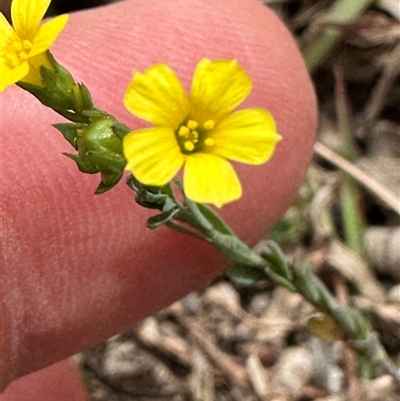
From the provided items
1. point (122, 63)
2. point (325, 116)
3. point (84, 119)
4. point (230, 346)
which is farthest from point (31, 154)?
point (325, 116)

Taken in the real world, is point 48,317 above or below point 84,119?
below

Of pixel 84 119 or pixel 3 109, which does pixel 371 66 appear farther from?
pixel 84 119

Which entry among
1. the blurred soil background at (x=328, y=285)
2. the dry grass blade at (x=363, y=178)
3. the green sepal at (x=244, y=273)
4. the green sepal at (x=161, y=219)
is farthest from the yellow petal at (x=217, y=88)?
the dry grass blade at (x=363, y=178)

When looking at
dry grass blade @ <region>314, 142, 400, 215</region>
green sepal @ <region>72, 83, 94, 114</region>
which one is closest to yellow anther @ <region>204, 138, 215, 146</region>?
green sepal @ <region>72, 83, 94, 114</region>

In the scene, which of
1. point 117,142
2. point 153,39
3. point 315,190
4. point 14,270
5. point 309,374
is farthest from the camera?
point 315,190

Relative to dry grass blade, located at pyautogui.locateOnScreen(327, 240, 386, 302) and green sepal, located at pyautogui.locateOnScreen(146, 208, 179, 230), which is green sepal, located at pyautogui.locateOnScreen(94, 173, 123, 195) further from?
dry grass blade, located at pyautogui.locateOnScreen(327, 240, 386, 302)

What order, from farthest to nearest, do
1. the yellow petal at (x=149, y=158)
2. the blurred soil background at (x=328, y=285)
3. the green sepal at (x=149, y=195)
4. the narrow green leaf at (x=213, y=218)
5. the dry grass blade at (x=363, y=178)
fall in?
1. the dry grass blade at (x=363, y=178)
2. the blurred soil background at (x=328, y=285)
3. the narrow green leaf at (x=213, y=218)
4. the green sepal at (x=149, y=195)
5. the yellow petal at (x=149, y=158)

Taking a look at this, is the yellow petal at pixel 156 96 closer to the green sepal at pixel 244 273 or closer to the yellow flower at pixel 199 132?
the yellow flower at pixel 199 132

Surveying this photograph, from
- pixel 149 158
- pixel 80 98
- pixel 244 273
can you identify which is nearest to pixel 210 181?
pixel 149 158
